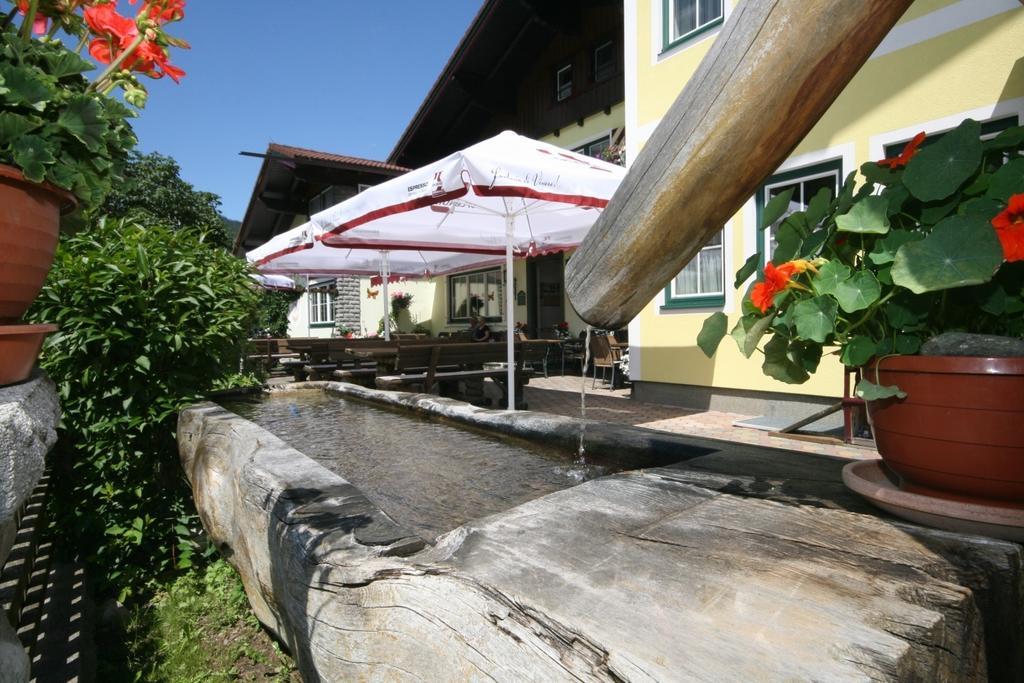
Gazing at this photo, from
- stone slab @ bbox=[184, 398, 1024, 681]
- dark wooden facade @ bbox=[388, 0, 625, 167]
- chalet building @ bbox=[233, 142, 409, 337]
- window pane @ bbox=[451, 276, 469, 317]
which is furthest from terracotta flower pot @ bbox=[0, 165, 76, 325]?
chalet building @ bbox=[233, 142, 409, 337]

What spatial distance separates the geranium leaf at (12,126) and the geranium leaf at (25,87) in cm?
3

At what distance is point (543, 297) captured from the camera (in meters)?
12.8

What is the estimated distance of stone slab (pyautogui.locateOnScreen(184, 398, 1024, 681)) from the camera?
0.77 meters

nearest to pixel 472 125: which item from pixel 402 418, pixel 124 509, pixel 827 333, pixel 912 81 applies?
pixel 912 81

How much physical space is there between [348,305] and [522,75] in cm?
937

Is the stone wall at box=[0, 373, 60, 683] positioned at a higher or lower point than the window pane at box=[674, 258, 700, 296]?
lower

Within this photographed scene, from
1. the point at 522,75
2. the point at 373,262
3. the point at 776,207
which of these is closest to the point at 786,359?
the point at 776,207

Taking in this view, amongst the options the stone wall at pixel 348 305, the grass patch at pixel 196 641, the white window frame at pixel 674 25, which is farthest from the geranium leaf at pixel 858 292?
the stone wall at pixel 348 305

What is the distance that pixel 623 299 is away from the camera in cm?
Result: 90

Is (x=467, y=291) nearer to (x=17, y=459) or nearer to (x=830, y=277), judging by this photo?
(x=830, y=277)

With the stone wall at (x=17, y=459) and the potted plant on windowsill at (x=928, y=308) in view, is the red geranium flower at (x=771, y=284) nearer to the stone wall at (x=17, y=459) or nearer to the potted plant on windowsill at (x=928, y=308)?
the potted plant on windowsill at (x=928, y=308)

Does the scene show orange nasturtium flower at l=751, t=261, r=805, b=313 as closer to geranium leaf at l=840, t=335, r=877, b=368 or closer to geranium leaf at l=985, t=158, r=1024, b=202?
geranium leaf at l=840, t=335, r=877, b=368

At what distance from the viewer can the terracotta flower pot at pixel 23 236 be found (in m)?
1.08

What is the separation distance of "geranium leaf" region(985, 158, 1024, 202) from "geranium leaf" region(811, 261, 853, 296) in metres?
0.30
